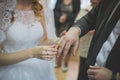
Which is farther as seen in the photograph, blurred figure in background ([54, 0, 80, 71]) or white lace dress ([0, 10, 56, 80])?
blurred figure in background ([54, 0, 80, 71])

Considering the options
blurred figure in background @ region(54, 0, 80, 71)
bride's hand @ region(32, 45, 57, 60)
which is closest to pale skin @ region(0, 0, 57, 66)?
bride's hand @ region(32, 45, 57, 60)

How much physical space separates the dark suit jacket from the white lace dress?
515mm

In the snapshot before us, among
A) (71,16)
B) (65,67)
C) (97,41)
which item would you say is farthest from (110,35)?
(71,16)

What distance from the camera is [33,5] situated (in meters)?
2.26

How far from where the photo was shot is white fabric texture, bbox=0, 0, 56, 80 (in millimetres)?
2062

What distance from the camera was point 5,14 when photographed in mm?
2021

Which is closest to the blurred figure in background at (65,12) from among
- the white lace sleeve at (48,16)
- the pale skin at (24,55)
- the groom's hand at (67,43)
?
the white lace sleeve at (48,16)

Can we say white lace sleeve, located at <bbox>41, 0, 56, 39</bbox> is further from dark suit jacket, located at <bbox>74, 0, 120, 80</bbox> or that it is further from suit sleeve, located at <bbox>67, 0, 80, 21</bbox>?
suit sleeve, located at <bbox>67, 0, 80, 21</bbox>

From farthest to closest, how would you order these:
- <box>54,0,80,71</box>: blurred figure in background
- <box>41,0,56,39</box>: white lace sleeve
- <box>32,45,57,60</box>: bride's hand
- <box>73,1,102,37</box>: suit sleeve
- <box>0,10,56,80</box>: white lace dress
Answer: <box>54,0,80,71</box>: blurred figure in background → <box>41,0,56,39</box>: white lace sleeve → <box>0,10,56,80</box>: white lace dress → <box>32,45,57,60</box>: bride's hand → <box>73,1,102,37</box>: suit sleeve

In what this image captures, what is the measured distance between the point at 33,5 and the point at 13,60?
18.3 inches

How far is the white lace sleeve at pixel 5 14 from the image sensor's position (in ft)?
6.53

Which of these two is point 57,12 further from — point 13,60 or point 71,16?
point 13,60

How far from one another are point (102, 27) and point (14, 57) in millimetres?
660

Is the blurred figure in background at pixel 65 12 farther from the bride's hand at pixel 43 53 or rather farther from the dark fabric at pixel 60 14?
the bride's hand at pixel 43 53
